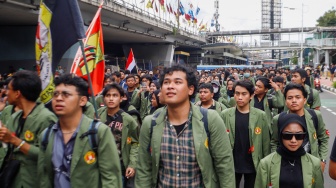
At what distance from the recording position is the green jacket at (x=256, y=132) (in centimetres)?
446

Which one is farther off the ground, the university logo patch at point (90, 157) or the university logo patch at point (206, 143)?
the university logo patch at point (206, 143)

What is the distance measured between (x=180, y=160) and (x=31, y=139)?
134 centimetres

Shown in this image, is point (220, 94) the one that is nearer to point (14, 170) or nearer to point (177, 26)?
point (14, 170)

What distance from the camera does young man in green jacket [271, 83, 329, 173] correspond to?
13.9ft

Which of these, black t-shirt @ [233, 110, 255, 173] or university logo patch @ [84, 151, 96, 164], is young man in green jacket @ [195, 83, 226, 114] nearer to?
black t-shirt @ [233, 110, 255, 173]

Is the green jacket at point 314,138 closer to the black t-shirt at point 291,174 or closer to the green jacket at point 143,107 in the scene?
the black t-shirt at point 291,174

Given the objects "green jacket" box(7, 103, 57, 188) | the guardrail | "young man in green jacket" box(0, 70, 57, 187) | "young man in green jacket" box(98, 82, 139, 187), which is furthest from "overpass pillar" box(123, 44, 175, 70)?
"green jacket" box(7, 103, 57, 188)

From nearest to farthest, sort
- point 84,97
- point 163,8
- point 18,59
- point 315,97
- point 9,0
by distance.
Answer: point 84,97 < point 315,97 < point 9,0 < point 18,59 < point 163,8

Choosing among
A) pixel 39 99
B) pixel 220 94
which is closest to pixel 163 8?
pixel 220 94

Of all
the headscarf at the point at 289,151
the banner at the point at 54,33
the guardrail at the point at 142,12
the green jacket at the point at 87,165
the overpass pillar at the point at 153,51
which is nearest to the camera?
the green jacket at the point at 87,165

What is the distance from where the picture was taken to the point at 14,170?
10.4 ft

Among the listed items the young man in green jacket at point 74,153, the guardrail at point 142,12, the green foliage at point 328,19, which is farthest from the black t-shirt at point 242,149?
the green foliage at point 328,19

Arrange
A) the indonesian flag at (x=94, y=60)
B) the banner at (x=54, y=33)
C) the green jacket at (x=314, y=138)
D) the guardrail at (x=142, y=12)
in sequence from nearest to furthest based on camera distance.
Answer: the banner at (x=54, y=33)
the green jacket at (x=314, y=138)
the indonesian flag at (x=94, y=60)
the guardrail at (x=142, y=12)

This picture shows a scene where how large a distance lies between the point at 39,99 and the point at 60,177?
3.53 ft
